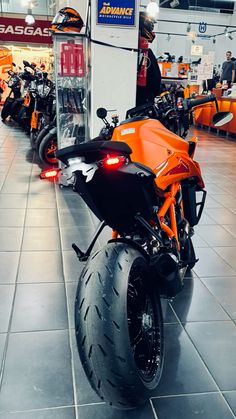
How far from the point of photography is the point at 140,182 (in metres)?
1.54

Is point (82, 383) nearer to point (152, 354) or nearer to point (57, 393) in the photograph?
point (57, 393)

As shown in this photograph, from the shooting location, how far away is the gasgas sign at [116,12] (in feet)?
13.8

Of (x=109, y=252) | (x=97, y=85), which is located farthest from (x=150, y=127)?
(x=97, y=85)

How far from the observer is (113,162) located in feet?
4.63

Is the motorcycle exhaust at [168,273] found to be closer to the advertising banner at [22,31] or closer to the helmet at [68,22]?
the helmet at [68,22]

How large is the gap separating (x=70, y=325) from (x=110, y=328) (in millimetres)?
787

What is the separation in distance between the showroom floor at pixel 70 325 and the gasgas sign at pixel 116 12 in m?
2.01

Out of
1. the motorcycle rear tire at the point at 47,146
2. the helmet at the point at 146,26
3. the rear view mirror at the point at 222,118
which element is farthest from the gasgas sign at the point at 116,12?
the rear view mirror at the point at 222,118

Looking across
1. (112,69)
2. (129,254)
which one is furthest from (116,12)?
(129,254)

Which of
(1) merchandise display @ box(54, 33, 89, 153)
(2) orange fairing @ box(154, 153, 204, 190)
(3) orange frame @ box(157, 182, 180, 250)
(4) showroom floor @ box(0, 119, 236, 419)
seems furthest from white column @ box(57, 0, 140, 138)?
(3) orange frame @ box(157, 182, 180, 250)

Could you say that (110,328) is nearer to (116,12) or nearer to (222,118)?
(222,118)

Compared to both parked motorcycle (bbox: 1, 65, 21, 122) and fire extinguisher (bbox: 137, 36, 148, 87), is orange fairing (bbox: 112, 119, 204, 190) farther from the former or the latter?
parked motorcycle (bbox: 1, 65, 21, 122)

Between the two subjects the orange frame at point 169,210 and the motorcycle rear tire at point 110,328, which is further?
the orange frame at point 169,210

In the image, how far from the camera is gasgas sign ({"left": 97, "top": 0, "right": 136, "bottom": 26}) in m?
4.20
